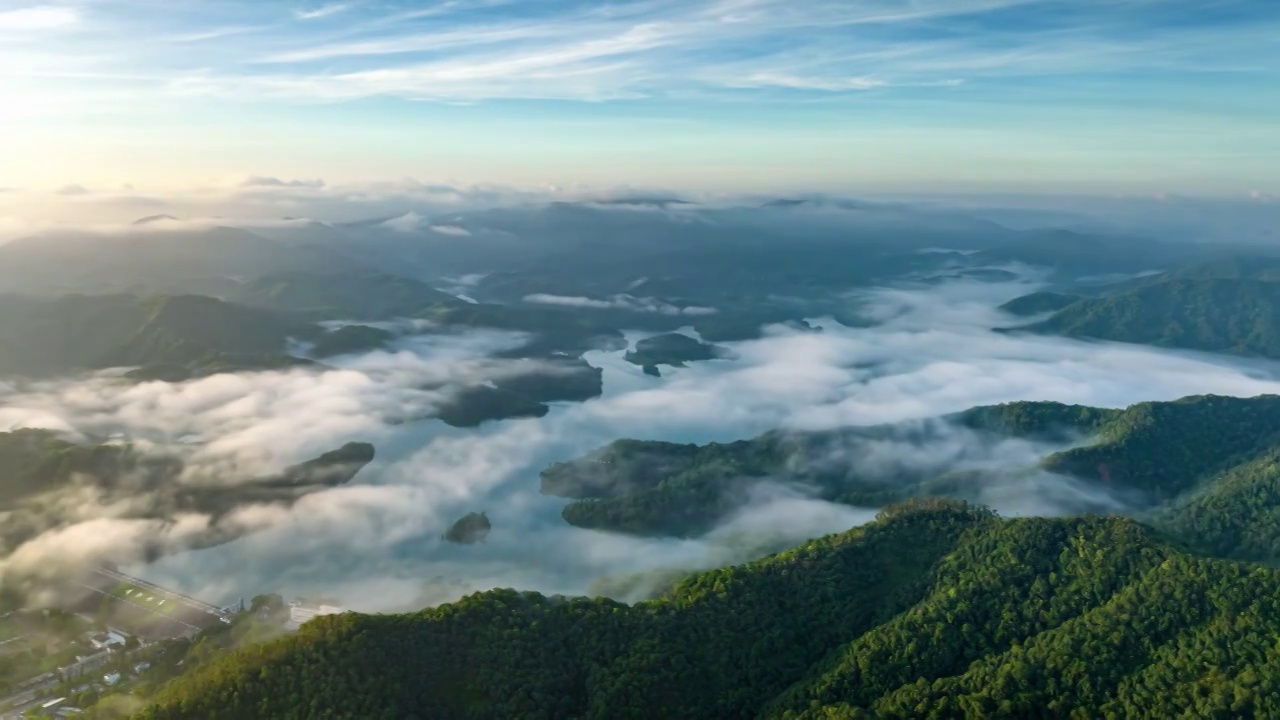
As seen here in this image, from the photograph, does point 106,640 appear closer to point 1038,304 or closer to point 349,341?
point 349,341

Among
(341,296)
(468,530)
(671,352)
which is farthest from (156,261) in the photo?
(468,530)

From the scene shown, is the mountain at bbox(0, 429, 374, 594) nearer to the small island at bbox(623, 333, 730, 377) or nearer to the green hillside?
the small island at bbox(623, 333, 730, 377)

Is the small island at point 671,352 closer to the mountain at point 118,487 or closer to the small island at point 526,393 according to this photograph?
the small island at point 526,393

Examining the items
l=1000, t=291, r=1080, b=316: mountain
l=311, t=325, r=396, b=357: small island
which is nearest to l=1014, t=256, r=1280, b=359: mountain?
l=1000, t=291, r=1080, b=316: mountain

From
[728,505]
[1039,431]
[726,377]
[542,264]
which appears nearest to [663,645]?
[728,505]

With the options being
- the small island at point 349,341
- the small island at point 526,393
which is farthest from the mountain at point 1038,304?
the small island at point 349,341
